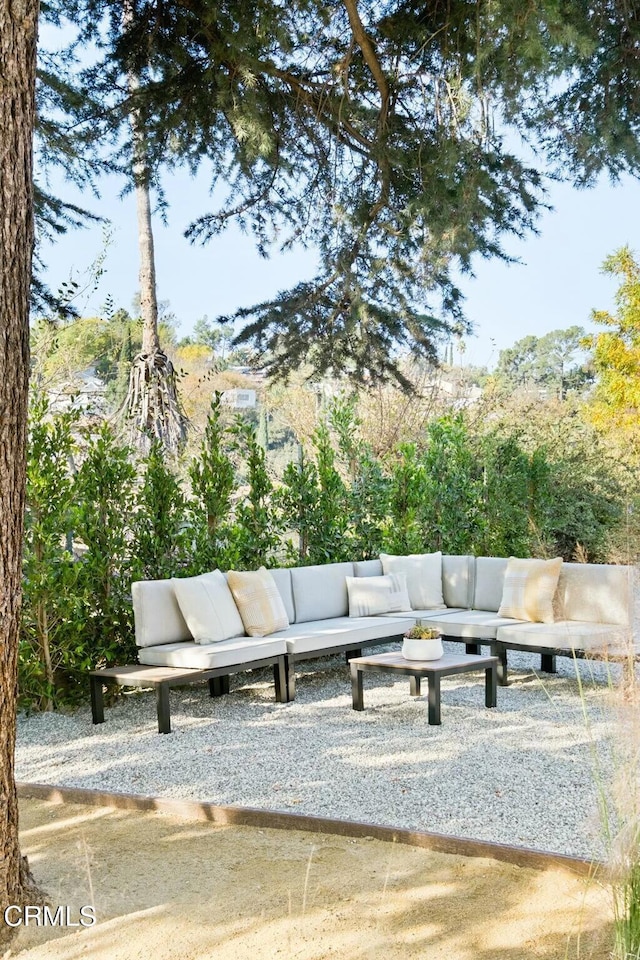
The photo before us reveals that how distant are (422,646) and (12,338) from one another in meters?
3.51

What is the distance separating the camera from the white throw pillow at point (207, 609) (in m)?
6.01

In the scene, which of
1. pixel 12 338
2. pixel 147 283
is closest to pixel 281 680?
pixel 12 338

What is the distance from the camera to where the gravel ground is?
387 centimetres

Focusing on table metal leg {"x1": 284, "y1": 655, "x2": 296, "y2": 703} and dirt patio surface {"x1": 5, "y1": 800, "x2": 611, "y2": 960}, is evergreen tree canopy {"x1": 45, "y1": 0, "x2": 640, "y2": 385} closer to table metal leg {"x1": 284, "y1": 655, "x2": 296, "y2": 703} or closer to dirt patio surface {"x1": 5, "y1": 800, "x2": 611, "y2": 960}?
table metal leg {"x1": 284, "y1": 655, "x2": 296, "y2": 703}

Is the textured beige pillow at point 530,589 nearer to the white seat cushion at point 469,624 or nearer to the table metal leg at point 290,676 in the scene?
the white seat cushion at point 469,624

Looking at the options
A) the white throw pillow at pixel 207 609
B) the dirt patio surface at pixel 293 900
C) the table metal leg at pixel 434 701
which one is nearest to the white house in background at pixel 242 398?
the white throw pillow at pixel 207 609

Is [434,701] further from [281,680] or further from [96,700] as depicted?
[96,700]

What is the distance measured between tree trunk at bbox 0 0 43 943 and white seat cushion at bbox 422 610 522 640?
4149mm

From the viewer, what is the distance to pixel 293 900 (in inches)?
118

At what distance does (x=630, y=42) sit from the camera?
5.34m

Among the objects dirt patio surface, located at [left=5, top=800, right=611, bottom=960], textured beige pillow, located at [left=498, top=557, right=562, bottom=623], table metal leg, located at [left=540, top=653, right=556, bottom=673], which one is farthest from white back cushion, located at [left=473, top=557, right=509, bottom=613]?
dirt patio surface, located at [left=5, top=800, right=611, bottom=960]

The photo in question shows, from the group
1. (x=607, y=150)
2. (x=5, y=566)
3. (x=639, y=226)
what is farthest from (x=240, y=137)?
(x=639, y=226)

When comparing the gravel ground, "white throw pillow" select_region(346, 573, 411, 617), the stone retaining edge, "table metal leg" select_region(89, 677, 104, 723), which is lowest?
the gravel ground

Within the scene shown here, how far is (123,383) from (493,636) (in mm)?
11971
